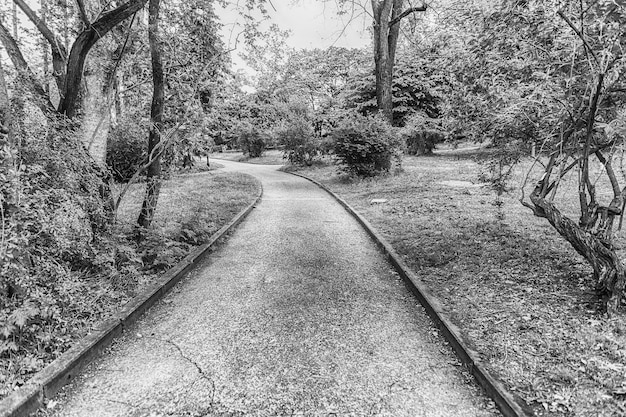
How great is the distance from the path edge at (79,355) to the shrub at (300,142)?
603 inches

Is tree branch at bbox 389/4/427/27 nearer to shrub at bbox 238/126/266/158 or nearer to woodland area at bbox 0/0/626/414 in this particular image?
woodland area at bbox 0/0/626/414

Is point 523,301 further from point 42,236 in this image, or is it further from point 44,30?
point 44,30

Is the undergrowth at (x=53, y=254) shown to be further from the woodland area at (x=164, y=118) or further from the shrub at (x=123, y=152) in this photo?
the shrub at (x=123, y=152)

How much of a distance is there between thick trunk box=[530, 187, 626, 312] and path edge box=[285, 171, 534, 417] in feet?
4.10

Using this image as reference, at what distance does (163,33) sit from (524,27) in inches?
178

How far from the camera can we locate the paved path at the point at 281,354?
95.6 inches

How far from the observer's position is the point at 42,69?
17.3ft

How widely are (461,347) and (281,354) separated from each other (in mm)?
1416

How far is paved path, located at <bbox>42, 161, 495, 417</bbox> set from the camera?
243 cm

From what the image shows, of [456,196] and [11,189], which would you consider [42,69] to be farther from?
[456,196]

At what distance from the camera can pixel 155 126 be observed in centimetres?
518

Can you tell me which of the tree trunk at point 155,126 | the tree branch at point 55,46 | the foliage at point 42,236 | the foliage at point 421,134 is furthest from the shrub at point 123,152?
the foliage at point 421,134

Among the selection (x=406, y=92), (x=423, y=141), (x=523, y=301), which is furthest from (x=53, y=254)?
(x=423, y=141)

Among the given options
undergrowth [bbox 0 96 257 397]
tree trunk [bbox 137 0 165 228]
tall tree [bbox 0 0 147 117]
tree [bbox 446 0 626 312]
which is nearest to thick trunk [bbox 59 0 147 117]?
tall tree [bbox 0 0 147 117]
